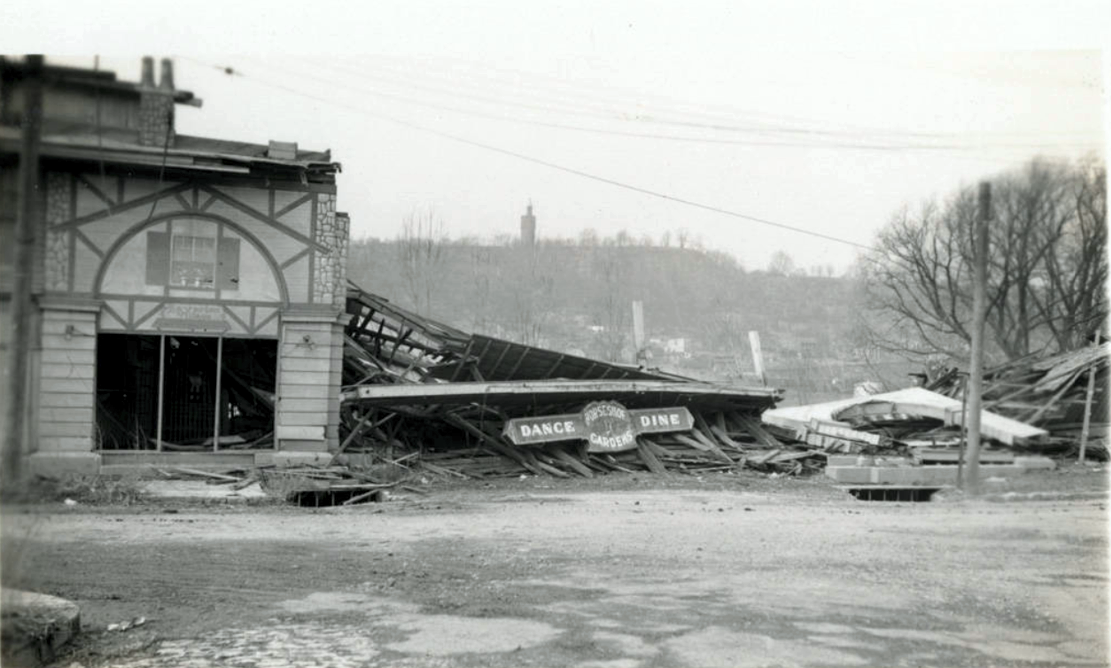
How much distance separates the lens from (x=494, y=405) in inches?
872

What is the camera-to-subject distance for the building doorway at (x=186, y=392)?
69.9 feet

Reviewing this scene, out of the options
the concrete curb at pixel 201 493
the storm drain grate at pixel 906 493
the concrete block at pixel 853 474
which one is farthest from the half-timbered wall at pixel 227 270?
the storm drain grate at pixel 906 493

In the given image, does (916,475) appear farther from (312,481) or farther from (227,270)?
(227,270)

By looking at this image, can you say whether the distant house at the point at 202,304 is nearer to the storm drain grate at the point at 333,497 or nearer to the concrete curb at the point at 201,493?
the concrete curb at the point at 201,493

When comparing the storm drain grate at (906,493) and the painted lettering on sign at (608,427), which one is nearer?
the storm drain grate at (906,493)

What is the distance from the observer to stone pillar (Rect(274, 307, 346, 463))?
2083cm

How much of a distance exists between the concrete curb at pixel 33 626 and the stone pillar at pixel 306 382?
1295 cm

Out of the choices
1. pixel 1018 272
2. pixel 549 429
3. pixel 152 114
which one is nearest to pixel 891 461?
pixel 1018 272

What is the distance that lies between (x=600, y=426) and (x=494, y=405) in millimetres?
2405

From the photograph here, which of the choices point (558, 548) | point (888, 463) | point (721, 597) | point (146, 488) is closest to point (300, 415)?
point (146, 488)

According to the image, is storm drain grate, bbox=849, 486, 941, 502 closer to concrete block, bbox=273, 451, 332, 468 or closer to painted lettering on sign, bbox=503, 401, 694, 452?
painted lettering on sign, bbox=503, 401, 694, 452

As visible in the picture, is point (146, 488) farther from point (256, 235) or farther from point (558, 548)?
point (558, 548)

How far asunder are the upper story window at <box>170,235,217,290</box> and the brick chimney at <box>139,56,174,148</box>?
12343 mm

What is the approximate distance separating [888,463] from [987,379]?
1.05 metres
